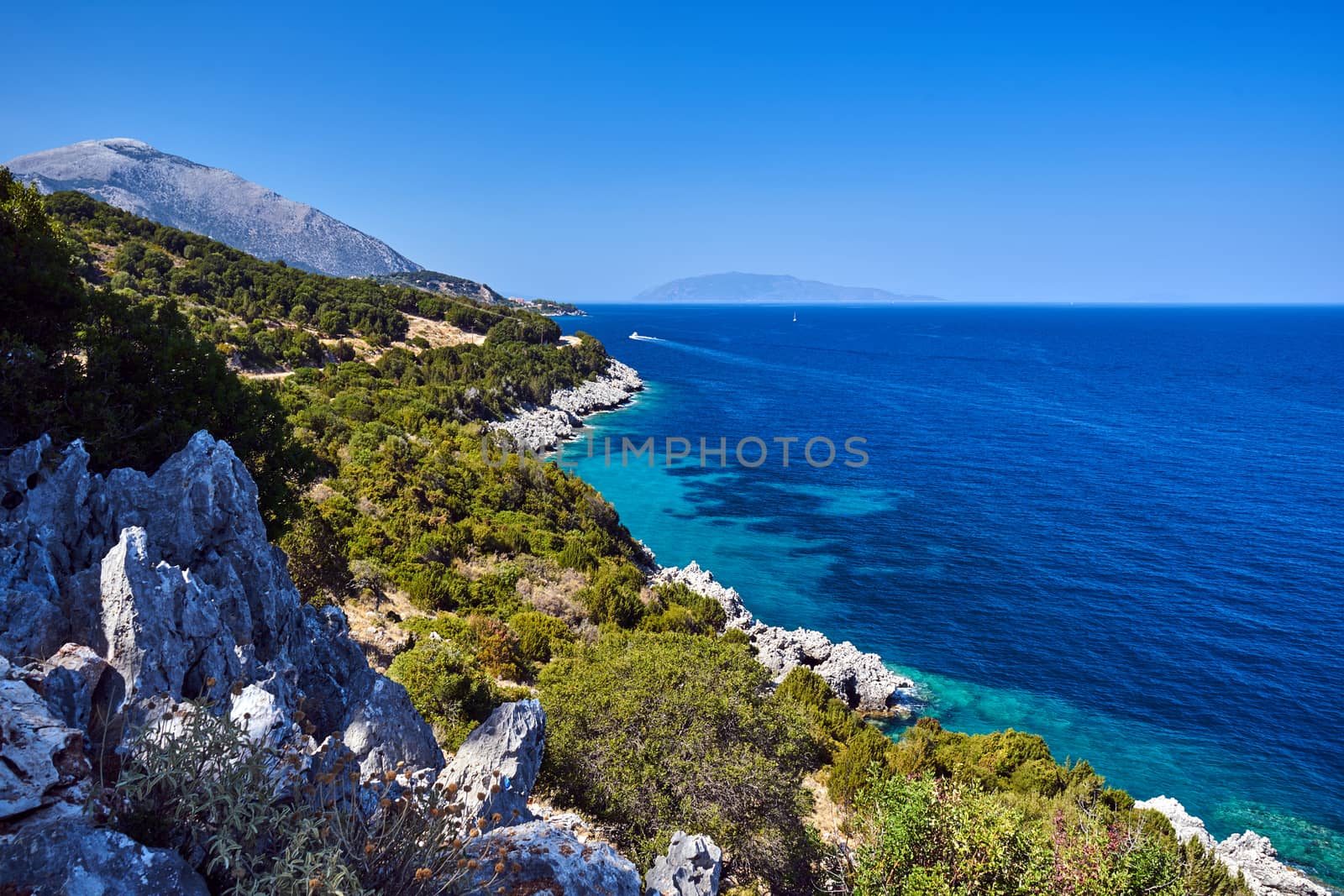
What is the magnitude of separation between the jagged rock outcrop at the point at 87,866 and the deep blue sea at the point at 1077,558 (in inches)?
983

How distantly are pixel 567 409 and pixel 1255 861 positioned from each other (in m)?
61.2

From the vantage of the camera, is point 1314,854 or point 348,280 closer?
point 1314,854

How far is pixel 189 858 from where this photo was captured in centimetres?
443

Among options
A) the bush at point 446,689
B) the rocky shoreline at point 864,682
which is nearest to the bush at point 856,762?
the rocky shoreline at point 864,682

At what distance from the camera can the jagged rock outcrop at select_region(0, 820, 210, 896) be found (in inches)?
152

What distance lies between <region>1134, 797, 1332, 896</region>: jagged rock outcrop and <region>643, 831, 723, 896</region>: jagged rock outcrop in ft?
42.7

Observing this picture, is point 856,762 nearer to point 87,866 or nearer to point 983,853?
point 983,853

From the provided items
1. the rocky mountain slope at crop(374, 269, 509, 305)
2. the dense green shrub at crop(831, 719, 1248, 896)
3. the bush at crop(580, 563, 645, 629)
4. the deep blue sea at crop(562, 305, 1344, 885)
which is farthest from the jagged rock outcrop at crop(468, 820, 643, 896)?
the rocky mountain slope at crop(374, 269, 509, 305)

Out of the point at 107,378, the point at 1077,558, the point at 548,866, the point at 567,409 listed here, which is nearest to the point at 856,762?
the point at 548,866

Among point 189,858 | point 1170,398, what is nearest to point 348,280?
point 189,858

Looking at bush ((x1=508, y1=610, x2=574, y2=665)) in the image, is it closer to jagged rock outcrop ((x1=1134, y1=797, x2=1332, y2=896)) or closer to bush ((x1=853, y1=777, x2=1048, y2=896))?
bush ((x1=853, y1=777, x2=1048, y2=896))

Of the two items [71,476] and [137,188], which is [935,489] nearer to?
[71,476]

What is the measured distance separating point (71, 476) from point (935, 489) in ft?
166

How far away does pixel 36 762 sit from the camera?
432cm
